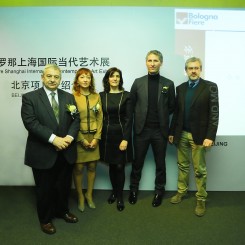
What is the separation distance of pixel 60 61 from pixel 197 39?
69.5 inches

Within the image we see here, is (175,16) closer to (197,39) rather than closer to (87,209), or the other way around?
(197,39)

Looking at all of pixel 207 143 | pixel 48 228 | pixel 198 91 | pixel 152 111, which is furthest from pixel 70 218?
pixel 198 91

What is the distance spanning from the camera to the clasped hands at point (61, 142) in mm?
2391

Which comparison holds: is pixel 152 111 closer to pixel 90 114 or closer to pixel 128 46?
pixel 90 114

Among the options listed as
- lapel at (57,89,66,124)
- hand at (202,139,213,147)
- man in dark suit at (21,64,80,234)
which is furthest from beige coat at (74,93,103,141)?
hand at (202,139,213,147)

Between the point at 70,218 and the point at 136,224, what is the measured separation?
67 cm

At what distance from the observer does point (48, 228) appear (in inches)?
100

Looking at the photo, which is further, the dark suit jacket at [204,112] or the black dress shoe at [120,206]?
the black dress shoe at [120,206]

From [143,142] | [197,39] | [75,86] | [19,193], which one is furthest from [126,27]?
[19,193]

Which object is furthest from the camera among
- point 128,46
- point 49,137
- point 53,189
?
point 128,46

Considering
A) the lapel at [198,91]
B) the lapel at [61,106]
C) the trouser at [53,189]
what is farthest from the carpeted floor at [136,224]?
the lapel at [198,91]

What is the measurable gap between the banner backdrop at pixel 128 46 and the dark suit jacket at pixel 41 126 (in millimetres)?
1142

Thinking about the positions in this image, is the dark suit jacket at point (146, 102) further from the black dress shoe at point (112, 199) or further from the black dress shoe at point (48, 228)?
the black dress shoe at point (48, 228)

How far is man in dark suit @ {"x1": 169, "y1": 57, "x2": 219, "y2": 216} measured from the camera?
9.25 ft
